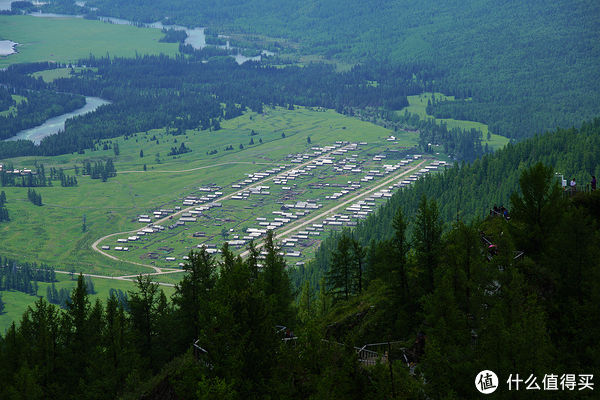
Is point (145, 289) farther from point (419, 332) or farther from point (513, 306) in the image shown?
point (513, 306)

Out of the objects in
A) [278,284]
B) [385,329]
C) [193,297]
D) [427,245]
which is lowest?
[385,329]

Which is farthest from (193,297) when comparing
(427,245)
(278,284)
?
(427,245)

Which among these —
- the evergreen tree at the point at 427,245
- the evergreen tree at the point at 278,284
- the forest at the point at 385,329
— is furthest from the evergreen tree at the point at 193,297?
the evergreen tree at the point at 427,245

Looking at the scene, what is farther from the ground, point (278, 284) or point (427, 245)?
point (427, 245)

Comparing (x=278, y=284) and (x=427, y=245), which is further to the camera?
(x=278, y=284)

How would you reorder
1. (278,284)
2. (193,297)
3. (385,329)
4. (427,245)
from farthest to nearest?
(278,284) < (193,297) < (427,245) < (385,329)

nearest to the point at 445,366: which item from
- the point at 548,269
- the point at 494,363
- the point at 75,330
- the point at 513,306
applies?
the point at 494,363

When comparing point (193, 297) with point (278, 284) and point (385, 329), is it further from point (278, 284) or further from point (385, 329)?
point (385, 329)

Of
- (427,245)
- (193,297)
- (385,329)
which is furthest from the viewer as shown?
(193,297)

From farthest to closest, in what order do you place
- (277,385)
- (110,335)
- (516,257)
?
(110,335) < (516,257) < (277,385)

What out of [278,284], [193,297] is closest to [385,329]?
[278,284]

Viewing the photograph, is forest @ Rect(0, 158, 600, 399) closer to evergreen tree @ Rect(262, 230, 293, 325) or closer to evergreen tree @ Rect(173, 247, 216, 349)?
→ evergreen tree @ Rect(173, 247, 216, 349)
